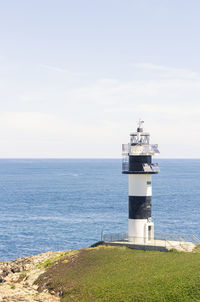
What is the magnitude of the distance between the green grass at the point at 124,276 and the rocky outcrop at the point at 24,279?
0.89 m

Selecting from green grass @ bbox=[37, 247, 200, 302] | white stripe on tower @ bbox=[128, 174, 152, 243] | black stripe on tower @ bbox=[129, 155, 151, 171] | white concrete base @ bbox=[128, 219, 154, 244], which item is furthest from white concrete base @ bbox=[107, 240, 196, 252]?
black stripe on tower @ bbox=[129, 155, 151, 171]

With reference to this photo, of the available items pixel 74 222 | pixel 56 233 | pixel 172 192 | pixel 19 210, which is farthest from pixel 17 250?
pixel 172 192

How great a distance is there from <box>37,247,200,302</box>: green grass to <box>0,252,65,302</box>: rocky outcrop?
889 mm

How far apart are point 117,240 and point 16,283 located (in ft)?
32.2

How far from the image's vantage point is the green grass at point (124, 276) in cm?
2644

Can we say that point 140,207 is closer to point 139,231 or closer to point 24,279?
point 139,231

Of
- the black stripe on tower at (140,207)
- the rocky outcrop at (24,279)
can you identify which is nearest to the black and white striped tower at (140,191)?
the black stripe on tower at (140,207)

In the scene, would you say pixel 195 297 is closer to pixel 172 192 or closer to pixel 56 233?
pixel 56 233

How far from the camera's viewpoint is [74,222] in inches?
3238

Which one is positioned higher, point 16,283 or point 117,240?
point 117,240

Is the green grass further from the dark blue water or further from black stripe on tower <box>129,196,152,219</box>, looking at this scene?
the dark blue water

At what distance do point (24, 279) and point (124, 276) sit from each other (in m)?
9.54

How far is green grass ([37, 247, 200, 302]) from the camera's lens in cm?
2644

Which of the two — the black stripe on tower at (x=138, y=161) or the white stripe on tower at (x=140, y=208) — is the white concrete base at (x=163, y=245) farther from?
the black stripe on tower at (x=138, y=161)
